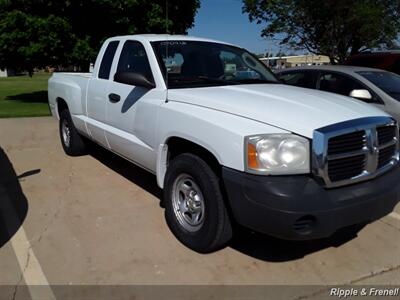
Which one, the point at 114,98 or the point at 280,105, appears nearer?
the point at 280,105

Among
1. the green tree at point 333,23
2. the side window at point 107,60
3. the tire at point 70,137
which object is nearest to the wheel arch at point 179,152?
the side window at point 107,60

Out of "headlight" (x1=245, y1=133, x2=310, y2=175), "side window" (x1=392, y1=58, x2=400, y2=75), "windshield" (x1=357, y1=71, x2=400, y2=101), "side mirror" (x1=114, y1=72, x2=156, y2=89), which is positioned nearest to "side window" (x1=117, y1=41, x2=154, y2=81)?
"side mirror" (x1=114, y1=72, x2=156, y2=89)

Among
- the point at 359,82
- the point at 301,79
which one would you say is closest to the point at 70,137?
the point at 301,79

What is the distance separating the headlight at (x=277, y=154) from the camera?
3166 mm

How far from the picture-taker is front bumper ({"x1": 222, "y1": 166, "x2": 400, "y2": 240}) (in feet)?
10.1

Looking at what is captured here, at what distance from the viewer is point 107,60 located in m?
5.64

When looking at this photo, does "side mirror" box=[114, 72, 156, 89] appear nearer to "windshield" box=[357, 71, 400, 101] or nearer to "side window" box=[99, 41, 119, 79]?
"side window" box=[99, 41, 119, 79]

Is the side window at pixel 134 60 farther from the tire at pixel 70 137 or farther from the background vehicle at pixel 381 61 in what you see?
the background vehicle at pixel 381 61

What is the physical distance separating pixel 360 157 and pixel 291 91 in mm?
1087

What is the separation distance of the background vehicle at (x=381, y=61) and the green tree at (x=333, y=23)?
5.17 meters

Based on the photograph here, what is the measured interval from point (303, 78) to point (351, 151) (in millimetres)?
5253

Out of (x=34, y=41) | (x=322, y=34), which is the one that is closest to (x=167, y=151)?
(x=34, y=41)

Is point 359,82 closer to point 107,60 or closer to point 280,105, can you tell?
point 107,60

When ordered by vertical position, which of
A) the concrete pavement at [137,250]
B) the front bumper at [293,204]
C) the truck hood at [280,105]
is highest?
the truck hood at [280,105]
